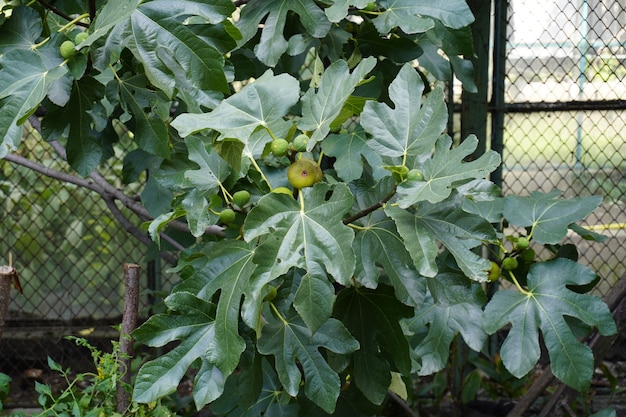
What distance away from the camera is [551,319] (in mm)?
1892

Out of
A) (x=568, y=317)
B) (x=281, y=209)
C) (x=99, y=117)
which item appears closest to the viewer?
(x=281, y=209)

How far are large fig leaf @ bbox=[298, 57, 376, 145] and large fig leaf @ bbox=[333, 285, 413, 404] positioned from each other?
1.37ft

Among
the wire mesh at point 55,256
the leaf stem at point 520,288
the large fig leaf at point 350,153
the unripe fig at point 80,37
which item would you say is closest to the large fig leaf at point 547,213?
the leaf stem at point 520,288

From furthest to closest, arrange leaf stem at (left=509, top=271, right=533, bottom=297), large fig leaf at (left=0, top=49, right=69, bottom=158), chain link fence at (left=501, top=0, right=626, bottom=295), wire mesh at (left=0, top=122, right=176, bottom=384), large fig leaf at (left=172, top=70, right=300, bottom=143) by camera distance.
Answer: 1. wire mesh at (left=0, top=122, right=176, bottom=384)
2. chain link fence at (left=501, top=0, right=626, bottom=295)
3. leaf stem at (left=509, top=271, right=533, bottom=297)
4. large fig leaf at (left=0, top=49, right=69, bottom=158)
5. large fig leaf at (left=172, top=70, right=300, bottom=143)

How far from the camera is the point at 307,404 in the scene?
2129 mm

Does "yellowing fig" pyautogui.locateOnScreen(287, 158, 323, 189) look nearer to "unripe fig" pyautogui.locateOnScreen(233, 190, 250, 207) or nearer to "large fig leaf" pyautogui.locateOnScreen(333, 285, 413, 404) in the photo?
"unripe fig" pyautogui.locateOnScreen(233, 190, 250, 207)

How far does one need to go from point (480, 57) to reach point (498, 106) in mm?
203

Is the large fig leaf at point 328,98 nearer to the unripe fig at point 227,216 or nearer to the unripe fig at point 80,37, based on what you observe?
the unripe fig at point 227,216

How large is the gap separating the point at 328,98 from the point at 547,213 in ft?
2.61

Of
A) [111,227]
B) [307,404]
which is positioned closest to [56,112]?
[307,404]

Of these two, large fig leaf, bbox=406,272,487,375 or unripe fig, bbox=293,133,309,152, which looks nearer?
unripe fig, bbox=293,133,309,152

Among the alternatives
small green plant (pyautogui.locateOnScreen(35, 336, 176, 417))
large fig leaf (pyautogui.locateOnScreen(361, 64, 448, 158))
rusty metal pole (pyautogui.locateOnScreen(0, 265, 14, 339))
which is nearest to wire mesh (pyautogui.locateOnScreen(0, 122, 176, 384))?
small green plant (pyautogui.locateOnScreen(35, 336, 176, 417))

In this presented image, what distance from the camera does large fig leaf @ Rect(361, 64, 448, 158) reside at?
1.50m

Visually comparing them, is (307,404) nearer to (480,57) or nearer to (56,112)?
(56,112)
